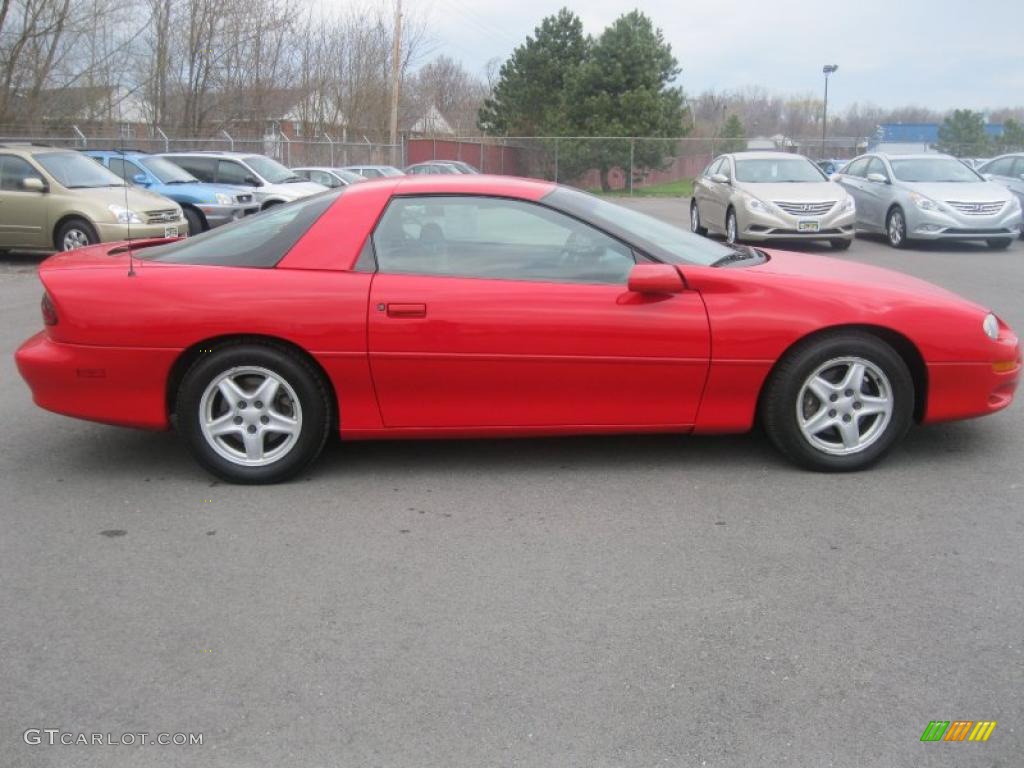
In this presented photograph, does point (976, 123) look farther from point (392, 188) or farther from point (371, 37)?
point (392, 188)

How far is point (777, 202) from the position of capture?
13.8 m

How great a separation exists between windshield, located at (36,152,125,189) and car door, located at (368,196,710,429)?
9924mm

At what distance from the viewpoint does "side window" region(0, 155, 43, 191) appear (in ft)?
41.1

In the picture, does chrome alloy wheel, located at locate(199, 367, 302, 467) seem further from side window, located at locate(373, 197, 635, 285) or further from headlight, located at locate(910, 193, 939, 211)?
headlight, located at locate(910, 193, 939, 211)

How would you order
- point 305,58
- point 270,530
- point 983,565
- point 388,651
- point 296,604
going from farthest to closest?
point 305,58 → point 270,530 → point 983,565 → point 296,604 → point 388,651

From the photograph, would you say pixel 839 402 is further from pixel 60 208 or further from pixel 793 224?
pixel 60 208

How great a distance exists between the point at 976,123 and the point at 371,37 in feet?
111

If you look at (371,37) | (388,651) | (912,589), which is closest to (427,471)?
(388,651)

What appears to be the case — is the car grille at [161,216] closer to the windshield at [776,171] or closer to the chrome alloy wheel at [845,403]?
the windshield at [776,171]

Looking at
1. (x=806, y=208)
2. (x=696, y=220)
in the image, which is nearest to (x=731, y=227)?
(x=806, y=208)

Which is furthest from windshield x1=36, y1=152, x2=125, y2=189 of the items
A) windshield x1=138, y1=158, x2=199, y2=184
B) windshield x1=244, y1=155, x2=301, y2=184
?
windshield x1=244, y1=155, x2=301, y2=184

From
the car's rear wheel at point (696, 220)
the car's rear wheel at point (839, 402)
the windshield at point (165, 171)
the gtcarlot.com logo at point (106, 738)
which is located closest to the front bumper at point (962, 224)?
the car's rear wheel at point (696, 220)

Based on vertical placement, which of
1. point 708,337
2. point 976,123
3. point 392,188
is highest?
point 976,123

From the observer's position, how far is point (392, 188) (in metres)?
4.60
